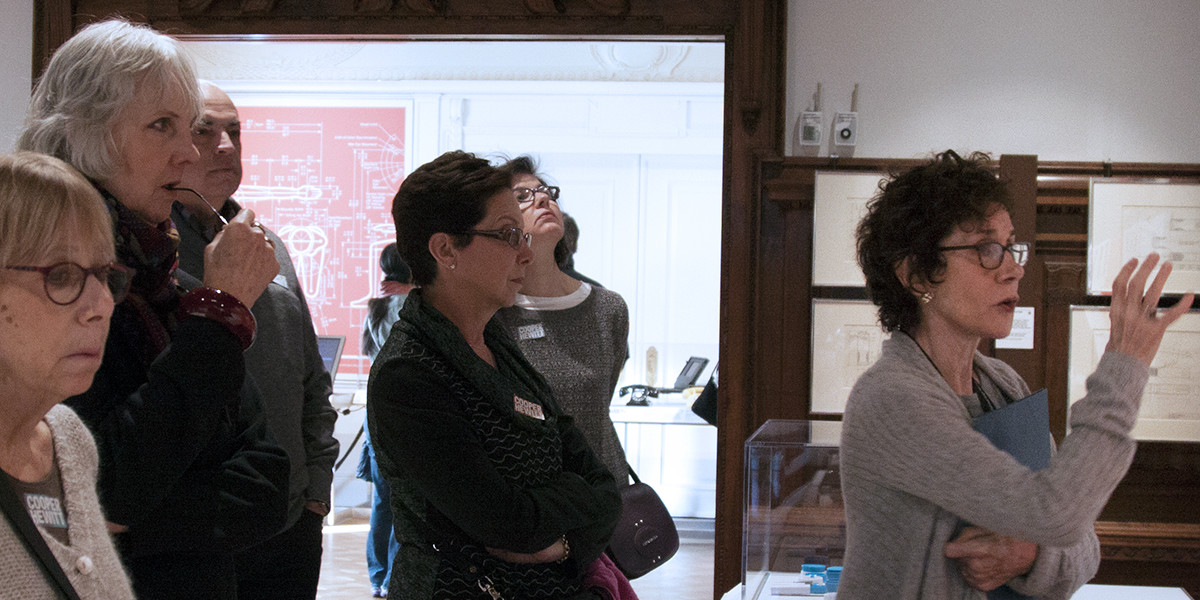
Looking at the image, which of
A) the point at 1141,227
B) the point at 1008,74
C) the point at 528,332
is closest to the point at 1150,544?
the point at 1141,227

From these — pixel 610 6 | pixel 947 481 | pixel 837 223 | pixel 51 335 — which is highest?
pixel 610 6

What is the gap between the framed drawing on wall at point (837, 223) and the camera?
4172mm

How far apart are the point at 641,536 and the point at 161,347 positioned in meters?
1.71

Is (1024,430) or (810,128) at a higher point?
(810,128)

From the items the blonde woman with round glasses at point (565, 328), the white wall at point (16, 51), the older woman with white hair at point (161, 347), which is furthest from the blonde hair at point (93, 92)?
the white wall at point (16, 51)

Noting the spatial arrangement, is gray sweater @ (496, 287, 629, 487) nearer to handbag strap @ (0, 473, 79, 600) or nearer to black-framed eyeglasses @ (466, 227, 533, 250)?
black-framed eyeglasses @ (466, 227, 533, 250)

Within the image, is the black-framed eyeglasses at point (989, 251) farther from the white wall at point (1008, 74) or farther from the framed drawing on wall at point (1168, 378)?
the framed drawing on wall at point (1168, 378)

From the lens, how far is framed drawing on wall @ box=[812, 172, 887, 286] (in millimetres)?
4172

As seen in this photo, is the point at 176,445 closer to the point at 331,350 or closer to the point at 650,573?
the point at 650,573

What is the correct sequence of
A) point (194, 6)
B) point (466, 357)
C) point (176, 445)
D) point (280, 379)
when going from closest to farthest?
point (176, 445), point (466, 357), point (280, 379), point (194, 6)

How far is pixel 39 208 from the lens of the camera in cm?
110

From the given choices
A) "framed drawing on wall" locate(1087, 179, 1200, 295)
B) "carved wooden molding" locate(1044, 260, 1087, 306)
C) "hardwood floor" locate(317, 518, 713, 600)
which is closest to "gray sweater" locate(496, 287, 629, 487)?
"carved wooden molding" locate(1044, 260, 1087, 306)

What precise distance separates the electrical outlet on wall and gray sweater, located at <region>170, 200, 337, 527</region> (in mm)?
2305

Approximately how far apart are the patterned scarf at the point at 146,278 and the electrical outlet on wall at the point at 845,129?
307 cm
